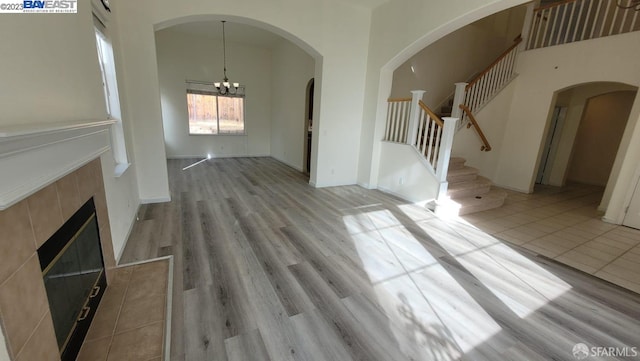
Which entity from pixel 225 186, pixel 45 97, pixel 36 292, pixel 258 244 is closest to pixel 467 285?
pixel 258 244

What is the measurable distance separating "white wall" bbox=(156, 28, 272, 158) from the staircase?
20.3 ft

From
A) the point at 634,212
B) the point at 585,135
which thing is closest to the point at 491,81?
the point at 634,212

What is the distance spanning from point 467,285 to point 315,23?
4560 mm

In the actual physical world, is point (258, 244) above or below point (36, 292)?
below

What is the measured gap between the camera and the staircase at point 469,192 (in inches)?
167

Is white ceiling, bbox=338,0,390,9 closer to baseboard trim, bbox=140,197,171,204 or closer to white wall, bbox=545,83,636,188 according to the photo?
baseboard trim, bbox=140,197,171,204

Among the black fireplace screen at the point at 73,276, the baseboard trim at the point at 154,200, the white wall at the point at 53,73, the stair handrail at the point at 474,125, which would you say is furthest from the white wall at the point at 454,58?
the black fireplace screen at the point at 73,276

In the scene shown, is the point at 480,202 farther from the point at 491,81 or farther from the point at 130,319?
the point at 130,319

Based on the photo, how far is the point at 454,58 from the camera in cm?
666

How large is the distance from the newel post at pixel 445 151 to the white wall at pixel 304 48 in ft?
6.14

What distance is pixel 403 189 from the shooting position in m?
4.78

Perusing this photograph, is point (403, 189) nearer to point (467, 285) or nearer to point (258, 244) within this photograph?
point (467, 285)

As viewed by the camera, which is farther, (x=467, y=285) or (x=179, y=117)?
(x=179, y=117)

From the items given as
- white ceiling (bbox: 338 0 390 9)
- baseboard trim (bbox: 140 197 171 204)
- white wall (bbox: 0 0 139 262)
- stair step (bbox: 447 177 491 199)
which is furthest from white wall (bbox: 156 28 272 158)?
stair step (bbox: 447 177 491 199)
